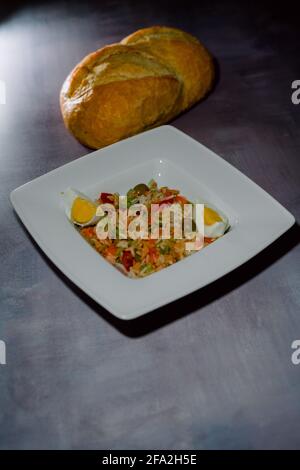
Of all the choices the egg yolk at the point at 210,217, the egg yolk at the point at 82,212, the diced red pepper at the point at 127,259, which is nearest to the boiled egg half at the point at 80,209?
the egg yolk at the point at 82,212

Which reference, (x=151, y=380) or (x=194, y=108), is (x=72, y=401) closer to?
(x=151, y=380)

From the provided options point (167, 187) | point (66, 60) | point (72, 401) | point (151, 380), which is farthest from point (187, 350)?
point (66, 60)

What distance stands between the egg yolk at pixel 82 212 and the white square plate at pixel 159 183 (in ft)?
0.08

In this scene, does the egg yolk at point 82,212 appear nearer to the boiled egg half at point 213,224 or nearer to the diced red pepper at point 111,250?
the diced red pepper at point 111,250

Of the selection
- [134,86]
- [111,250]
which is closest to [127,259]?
[111,250]

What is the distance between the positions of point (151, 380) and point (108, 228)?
1.03ft

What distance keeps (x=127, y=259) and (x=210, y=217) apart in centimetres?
18

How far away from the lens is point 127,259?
1.17m

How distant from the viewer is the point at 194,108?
166 centimetres

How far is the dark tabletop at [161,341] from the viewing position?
3.34ft

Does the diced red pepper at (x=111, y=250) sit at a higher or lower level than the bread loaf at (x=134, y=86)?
lower

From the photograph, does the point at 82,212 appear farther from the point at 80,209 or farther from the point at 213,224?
the point at 213,224

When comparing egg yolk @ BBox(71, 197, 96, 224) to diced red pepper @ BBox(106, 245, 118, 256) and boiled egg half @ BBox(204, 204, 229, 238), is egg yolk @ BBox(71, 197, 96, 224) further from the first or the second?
boiled egg half @ BBox(204, 204, 229, 238)

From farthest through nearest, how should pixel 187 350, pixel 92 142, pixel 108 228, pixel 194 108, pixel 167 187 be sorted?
pixel 194 108 → pixel 92 142 → pixel 167 187 → pixel 108 228 → pixel 187 350
